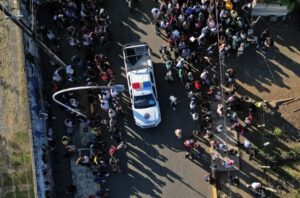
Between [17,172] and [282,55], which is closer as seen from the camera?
[17,172]

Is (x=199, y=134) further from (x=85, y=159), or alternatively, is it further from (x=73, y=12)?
(x=73, y=12)

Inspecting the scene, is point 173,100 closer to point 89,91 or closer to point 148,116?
point 148,116

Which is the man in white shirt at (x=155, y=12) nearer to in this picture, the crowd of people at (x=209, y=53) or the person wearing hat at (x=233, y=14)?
the crowd of people at (x=209, y=53)

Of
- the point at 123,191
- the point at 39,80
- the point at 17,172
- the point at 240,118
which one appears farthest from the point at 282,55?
the point at 17,172

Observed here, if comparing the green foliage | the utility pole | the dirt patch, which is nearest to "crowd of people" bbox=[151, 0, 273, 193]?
the green foliage

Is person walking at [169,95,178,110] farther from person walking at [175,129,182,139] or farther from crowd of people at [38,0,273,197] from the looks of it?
person walking at [175,129,182,139]

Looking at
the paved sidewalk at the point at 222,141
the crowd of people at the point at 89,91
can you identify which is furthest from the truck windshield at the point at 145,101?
the paved sidewalk at the point at 222,141

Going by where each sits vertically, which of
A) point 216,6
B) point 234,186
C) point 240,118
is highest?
point 216,6
